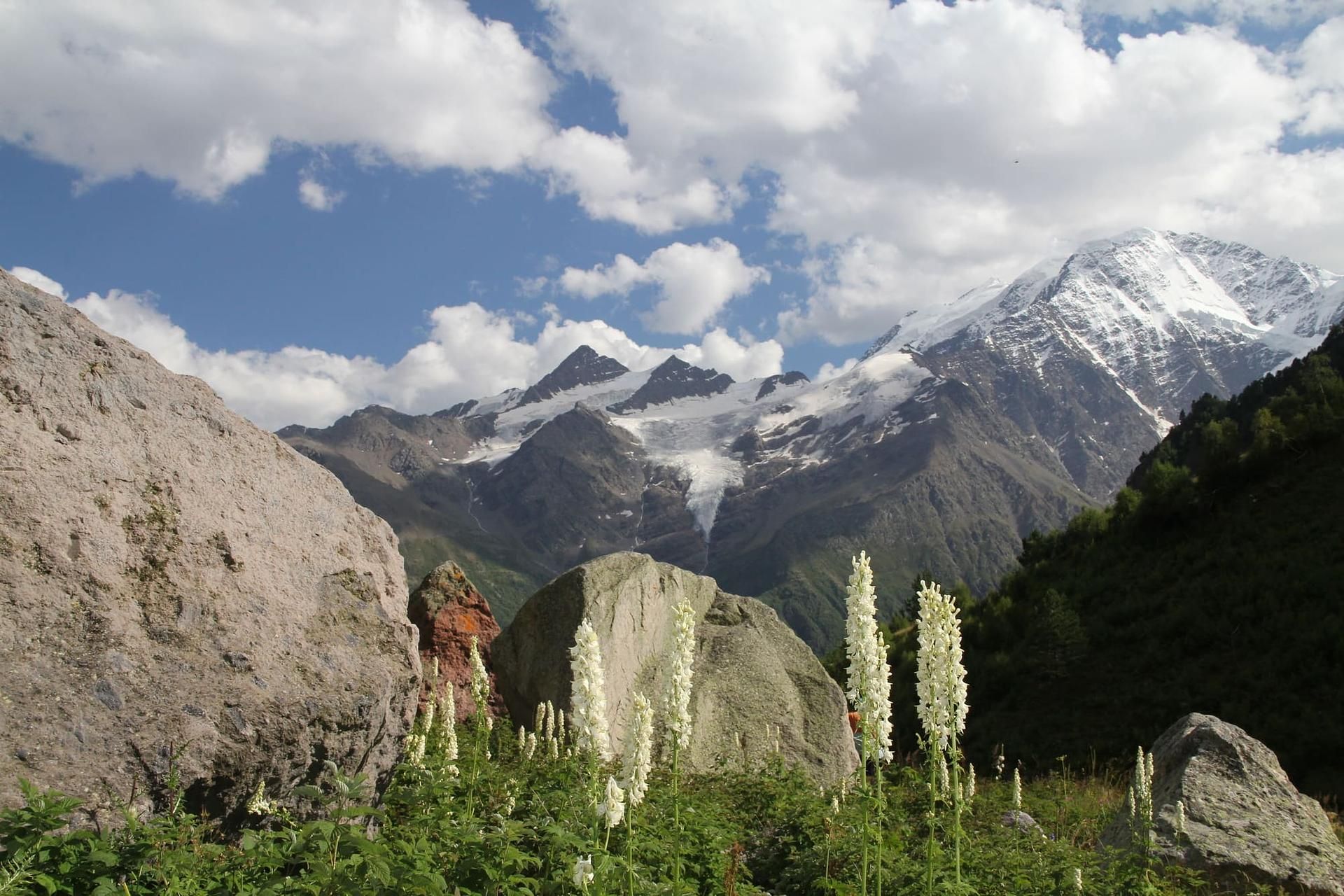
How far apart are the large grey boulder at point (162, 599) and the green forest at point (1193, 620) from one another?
22819 millimetres

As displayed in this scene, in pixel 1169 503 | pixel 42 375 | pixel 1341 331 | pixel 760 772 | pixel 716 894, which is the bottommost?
pixel 716 894

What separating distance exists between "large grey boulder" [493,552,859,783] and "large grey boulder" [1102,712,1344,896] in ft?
22.3

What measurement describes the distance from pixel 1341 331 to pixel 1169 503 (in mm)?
54533

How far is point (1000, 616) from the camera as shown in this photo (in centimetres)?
4575

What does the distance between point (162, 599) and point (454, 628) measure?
10.9 m

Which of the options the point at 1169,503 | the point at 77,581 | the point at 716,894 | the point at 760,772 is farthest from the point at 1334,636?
the point at 77,581

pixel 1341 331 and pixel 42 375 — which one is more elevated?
pixel 1341 331

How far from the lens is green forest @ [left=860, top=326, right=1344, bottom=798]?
2853cm

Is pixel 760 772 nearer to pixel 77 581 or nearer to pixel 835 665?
pixel 77 581

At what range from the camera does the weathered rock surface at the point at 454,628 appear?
60.2 ft

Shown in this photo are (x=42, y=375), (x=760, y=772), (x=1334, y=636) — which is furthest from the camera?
(x=1334, y=636)

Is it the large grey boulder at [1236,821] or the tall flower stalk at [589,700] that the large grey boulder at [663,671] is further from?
the tall flower stalk at [589,700]

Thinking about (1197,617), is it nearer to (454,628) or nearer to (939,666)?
(454,628)

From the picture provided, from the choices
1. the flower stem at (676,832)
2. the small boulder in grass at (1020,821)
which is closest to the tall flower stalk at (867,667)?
the flower stem at (676,832)
